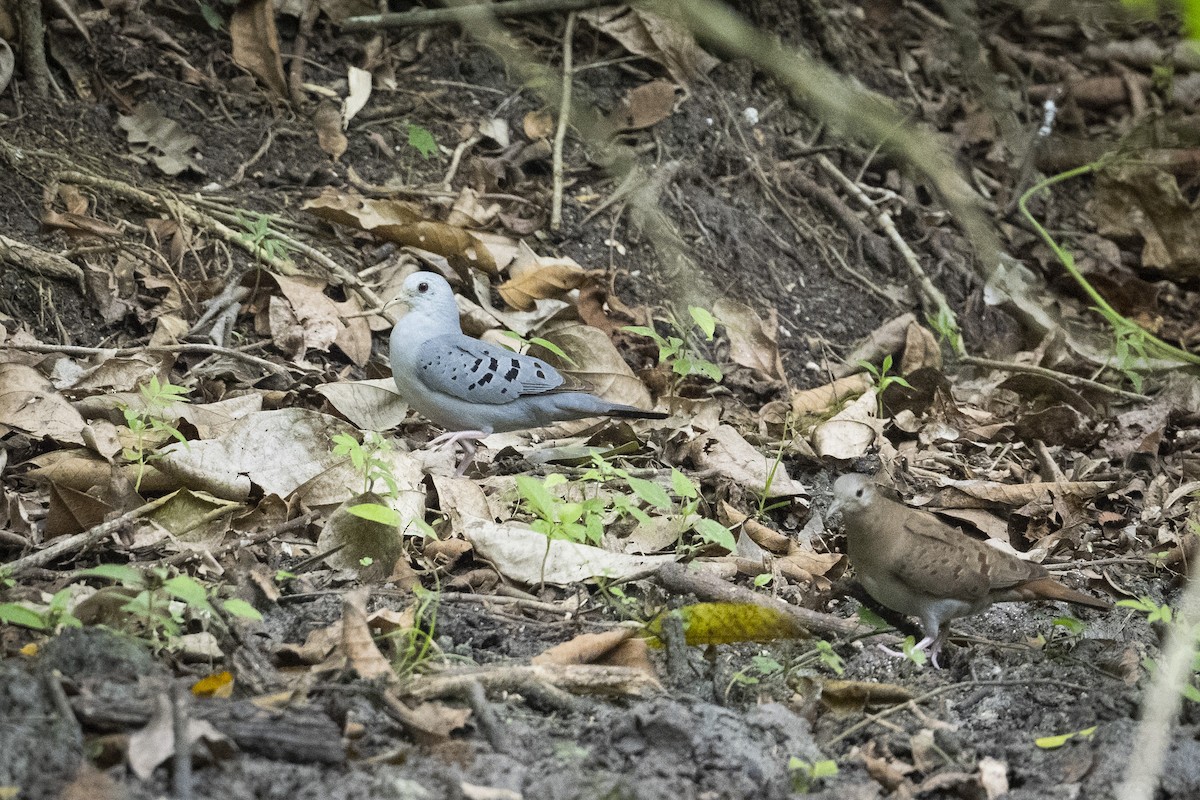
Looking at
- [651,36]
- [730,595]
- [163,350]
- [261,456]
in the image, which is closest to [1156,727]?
[730,595]

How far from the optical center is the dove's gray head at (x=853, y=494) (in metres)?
4.25

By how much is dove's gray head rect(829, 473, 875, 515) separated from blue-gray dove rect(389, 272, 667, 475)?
1090mm

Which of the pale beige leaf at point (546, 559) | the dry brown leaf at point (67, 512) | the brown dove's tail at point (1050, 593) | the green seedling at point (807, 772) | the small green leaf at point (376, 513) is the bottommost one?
the brown dove's tail at point (1050, 593)

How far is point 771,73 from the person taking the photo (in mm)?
8047

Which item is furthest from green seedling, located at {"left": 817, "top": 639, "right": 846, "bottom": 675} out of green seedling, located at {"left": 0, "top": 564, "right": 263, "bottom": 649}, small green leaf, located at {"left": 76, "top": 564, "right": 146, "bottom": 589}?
small green leaf, located at {"left": 76, "top": 564, "right": 146, "bottom": 589}

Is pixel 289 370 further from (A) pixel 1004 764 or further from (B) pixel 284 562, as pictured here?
(A) pixel 1004 764

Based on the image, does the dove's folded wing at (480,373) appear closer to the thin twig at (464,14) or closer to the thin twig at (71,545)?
the thin twig at (71,545)

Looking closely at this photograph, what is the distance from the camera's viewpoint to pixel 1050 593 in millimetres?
4332

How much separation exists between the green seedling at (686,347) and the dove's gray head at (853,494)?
1.19 metres

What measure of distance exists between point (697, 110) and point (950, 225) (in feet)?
5.69

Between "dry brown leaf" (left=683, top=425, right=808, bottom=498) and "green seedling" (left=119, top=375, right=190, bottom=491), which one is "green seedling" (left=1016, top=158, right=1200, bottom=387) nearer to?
"dry brown leaf" (left=683, top=425, right=808, bottom=498)

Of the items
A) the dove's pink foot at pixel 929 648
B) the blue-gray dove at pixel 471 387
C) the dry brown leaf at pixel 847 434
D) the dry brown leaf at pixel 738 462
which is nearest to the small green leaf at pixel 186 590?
the dove's pink foot at pixel 929 648

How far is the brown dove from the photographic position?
412 cm

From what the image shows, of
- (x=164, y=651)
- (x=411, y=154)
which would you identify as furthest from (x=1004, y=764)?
(x=411, y=154)
